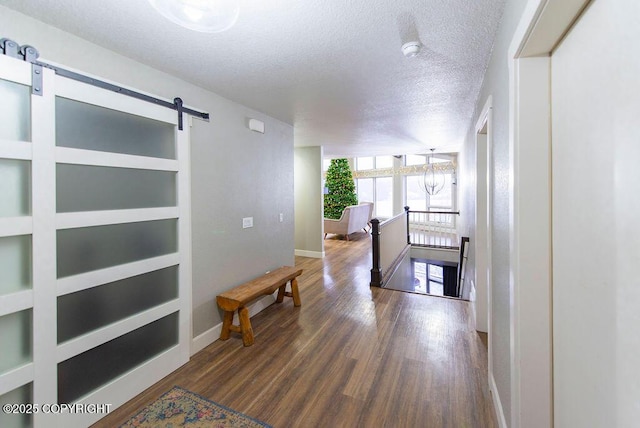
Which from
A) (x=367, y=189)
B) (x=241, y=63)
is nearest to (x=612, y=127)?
(x=241, y=63)

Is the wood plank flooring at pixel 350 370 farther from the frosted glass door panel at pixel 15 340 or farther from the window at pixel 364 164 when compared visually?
the window at pixel 364 164

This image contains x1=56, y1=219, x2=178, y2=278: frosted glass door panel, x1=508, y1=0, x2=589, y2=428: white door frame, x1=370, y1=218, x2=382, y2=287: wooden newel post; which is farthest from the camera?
x1=370, y1=218, x2=382, y2=287: wooden newel post

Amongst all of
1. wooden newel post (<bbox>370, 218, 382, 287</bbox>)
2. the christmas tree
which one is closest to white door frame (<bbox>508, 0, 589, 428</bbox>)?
wooden newel post (<bbox>370, 218, 382, 287</bbox>)

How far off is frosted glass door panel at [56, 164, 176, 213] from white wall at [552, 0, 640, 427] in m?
2.45

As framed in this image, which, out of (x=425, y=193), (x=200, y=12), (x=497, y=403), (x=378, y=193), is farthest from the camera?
(x=378, y=193)

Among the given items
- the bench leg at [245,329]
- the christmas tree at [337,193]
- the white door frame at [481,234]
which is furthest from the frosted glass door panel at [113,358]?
the christmas tree at [337,193]

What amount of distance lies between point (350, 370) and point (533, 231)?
1.70 m

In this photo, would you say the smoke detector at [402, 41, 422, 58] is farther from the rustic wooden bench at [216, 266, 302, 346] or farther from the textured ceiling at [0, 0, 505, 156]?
the rustic wooden bench at [216, 266, 302, 346]

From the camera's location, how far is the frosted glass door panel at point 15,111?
53.2 inches

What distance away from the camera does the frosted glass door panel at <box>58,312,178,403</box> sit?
5.26 ft

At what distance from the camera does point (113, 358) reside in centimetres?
181

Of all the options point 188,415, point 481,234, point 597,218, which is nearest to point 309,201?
point 481,234

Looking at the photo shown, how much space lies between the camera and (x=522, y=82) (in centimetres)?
113

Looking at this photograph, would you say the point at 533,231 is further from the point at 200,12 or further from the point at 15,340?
the point at 15,340
